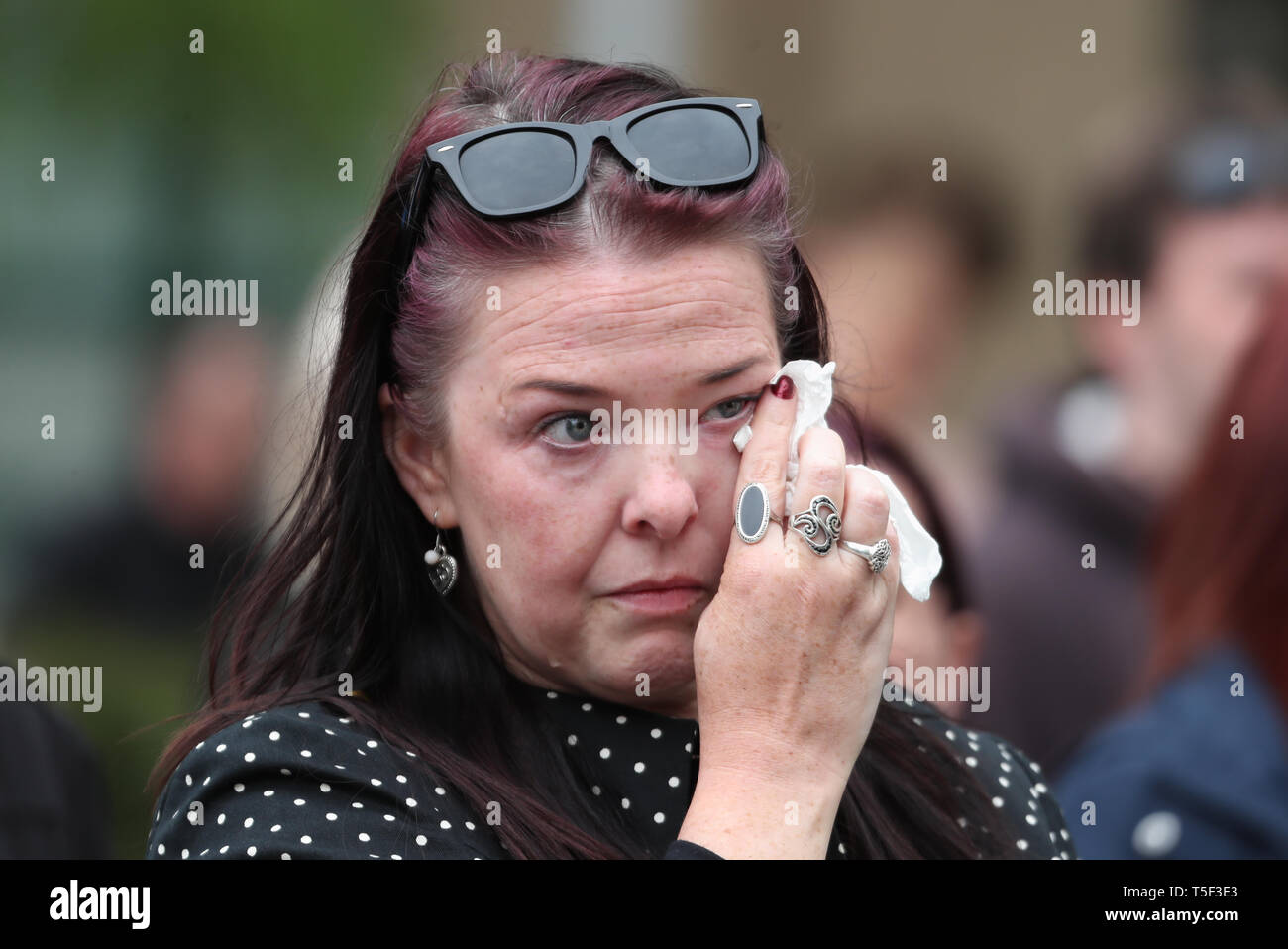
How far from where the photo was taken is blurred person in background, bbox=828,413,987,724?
11.8 feet

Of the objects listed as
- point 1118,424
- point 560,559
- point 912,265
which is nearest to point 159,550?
point 912,265

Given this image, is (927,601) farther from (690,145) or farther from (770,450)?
(690,145)

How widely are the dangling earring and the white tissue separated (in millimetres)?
471

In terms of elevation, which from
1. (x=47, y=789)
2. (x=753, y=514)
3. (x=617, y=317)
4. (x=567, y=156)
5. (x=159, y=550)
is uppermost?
(x=567, y=156)

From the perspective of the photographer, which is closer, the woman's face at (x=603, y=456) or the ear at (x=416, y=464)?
the woman's face at (x=603, y=456)

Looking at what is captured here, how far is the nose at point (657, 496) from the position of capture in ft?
7.04

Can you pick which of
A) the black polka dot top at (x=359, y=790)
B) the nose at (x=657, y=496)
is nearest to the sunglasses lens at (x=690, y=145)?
the nose at (x=657, y=496)

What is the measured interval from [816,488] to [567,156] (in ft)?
1.99

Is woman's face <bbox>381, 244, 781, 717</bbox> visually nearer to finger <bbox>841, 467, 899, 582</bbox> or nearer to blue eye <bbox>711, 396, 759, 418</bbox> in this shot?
blue eye <bbox>711, 396, 759, 418</bbox>

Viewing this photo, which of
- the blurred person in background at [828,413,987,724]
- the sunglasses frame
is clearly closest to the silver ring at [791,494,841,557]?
the sunglasses frame

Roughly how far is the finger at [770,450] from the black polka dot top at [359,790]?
0.39 metres

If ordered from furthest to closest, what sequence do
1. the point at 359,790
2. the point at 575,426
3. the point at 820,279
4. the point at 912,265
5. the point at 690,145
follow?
the point at 912,265, the point at 820,279, the point at 690,145, the point at 575,426, the point at 359,790

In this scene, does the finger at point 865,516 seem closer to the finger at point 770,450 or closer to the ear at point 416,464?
the finger at point 770,450

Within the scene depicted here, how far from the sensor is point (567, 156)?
2.28m
